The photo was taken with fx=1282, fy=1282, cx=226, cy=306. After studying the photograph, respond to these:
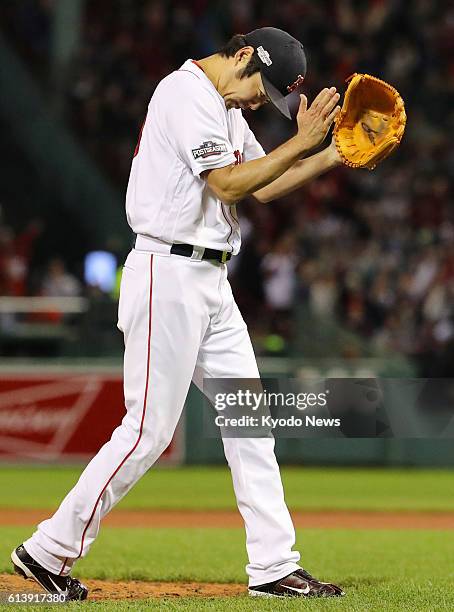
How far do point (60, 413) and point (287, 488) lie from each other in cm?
282

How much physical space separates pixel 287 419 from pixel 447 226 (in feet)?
30.7

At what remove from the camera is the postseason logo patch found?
5082mm

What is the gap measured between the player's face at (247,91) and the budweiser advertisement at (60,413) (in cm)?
798

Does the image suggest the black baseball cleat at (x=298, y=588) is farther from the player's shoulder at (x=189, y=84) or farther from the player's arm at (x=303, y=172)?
the player's shoulder at (x=189, y=84)

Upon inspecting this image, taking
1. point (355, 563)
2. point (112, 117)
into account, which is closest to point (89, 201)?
point (112, 117)

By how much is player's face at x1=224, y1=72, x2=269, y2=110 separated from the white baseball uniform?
76mm

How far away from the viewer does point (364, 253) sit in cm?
1500

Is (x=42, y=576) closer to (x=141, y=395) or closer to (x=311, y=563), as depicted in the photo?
(x=141, y=395)

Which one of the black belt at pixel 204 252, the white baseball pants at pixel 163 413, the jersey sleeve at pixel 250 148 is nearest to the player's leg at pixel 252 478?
the white baseball pants at pixel 163 413

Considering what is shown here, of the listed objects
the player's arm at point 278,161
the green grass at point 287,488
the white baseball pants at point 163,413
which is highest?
the player's arm at point 278,161

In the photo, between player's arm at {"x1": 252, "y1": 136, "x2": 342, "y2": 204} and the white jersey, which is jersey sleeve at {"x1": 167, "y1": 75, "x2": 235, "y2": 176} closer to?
the white jersey

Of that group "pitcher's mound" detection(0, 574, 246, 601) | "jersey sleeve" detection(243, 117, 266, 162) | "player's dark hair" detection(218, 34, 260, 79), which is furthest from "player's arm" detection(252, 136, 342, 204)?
"pitcher's mound" detection(0, 574, 246, 601)

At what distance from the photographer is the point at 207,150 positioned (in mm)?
5090

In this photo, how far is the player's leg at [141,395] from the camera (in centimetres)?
516
